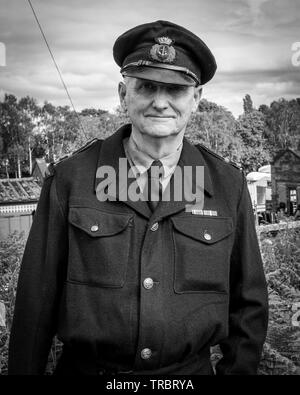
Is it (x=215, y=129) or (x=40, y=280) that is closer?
(x=40, y=280)

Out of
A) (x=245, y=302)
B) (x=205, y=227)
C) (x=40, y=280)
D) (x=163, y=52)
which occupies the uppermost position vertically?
(x=163, y=52)

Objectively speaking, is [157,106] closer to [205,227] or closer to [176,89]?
[176,89]

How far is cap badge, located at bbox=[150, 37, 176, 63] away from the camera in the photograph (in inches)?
65.2

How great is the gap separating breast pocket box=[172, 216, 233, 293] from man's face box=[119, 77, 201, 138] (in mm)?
375

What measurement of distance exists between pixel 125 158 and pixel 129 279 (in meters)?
0.51

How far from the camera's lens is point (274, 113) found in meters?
3.88

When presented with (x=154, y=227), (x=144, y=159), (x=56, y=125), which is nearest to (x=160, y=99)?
(x=144, y=159)

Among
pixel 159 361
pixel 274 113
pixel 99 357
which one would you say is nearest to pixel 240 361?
pixel 159 361

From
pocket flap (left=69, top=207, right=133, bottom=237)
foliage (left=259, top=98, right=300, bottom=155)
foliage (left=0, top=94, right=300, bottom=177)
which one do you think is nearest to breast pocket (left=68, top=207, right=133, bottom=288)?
pocket flap (left=69, top=207, right=133, bottom=237)

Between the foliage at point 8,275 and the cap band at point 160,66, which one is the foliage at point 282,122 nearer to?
the cap band at point 160,66

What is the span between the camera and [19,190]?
418cm

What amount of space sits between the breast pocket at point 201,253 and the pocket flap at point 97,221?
0.72 feet

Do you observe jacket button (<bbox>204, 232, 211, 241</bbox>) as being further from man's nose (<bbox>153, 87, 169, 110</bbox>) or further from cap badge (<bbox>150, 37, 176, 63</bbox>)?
cap badge (<bbox>150, 37, 176, 63</bbox>)
